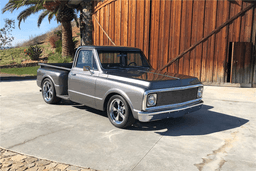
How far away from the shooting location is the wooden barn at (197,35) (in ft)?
34.4

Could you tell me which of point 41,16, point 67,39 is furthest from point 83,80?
point 41,16

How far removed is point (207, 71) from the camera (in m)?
11.1

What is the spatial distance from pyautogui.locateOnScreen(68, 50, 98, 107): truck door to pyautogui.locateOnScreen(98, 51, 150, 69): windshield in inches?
9.9

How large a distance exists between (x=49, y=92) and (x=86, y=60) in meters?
1.87

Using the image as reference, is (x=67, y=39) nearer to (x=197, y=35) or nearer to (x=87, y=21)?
(x=87, y=21)

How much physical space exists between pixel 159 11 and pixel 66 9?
821cm

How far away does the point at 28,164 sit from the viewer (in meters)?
3.40

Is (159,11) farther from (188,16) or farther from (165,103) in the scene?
(165,103)

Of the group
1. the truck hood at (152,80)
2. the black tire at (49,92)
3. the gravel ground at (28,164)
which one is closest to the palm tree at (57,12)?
the black tire at (49,92)

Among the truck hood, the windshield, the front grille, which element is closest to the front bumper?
the front grille

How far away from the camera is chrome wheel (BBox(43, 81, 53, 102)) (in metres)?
6.97

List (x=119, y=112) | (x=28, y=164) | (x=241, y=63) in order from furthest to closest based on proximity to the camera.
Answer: (x=241, y=63) → (x=119, y=112) → (x=28, y=164)

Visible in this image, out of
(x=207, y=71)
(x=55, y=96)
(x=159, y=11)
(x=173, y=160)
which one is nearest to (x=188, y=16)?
(x=159, y=11)

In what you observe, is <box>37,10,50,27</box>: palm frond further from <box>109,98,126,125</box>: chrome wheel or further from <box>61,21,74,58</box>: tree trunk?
<box>109,98,126,125</box>: chrome wheel
